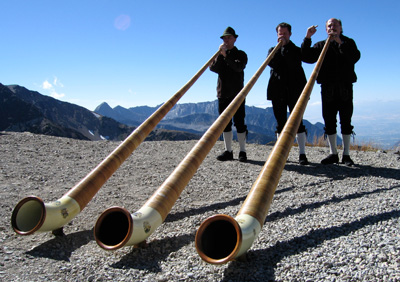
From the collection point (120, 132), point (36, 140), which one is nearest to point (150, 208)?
point (36, 140)

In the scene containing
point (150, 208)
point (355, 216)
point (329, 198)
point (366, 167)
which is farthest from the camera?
point (366, 167)

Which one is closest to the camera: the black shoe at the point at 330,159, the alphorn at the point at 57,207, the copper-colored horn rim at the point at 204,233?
the copper-colored horn rim at the point at 204,233

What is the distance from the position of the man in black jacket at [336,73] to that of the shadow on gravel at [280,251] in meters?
2.60

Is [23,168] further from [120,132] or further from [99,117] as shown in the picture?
[99,117]

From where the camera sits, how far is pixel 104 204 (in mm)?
3844

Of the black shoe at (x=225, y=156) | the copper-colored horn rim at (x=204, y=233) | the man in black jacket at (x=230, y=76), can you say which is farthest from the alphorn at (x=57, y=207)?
the black shoe at (x=225, y=156)

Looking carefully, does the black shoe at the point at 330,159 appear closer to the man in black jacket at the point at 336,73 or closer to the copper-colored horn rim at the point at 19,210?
the man in black jacket at the point at 336,73

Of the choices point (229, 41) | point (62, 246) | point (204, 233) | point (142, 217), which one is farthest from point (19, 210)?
point (229, 41)

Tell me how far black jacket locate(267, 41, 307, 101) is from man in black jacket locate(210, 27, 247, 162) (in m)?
0.60

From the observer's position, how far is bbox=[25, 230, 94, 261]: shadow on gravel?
2.43 m

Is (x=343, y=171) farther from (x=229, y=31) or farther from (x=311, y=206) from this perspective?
(x=229, y=31)

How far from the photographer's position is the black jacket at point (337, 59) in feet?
16.0

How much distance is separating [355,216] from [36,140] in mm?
7765

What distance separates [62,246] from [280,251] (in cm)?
179
